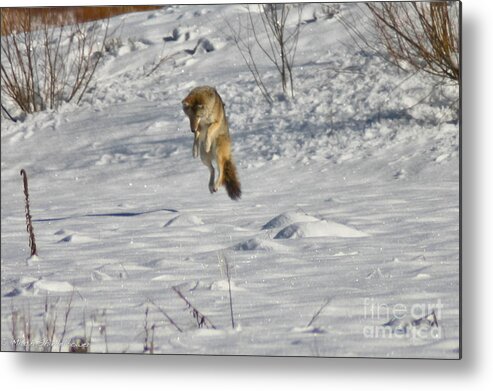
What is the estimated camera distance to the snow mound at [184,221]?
483 cm

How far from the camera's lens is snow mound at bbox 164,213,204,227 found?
483 centimetres

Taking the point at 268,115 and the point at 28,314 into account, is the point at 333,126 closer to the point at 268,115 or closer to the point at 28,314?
the point at 268,115

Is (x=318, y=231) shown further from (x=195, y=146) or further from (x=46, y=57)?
(x=46, y=57)

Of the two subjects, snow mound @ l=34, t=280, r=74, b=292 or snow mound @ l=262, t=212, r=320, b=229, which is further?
snow mound @ l=34, t=280, r=74, b=292

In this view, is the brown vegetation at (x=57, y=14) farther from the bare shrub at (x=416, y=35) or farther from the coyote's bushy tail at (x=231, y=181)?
the bare shrub at (x=416, y=35)

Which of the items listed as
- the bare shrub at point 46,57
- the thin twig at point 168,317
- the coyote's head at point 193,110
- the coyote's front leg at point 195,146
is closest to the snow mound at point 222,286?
the thin twig at point 168,317

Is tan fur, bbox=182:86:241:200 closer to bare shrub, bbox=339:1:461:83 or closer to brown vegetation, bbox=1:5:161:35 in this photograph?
brown vegetation, bbox=1:5:161:35

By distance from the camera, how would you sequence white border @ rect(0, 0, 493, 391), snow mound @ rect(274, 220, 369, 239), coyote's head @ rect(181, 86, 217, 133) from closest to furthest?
white border @ rect(0, 0, 493, 391) < snow mound @ rect(274, 220, 369, 239) < coyote's head @ rect(181, 86, 217, 133)

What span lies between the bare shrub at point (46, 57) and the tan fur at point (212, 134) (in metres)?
0.45

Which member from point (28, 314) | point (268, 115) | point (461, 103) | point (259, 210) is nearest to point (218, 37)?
point (268, 115)

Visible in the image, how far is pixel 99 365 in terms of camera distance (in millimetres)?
4891

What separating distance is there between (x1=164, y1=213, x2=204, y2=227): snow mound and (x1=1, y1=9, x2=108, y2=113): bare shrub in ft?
2.08

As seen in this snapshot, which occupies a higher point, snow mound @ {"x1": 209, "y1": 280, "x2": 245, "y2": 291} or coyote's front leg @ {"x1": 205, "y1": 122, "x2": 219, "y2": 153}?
coyote's front leg @ {"x1": 205, "y1": 122, "x2": 219, "y2": 153}

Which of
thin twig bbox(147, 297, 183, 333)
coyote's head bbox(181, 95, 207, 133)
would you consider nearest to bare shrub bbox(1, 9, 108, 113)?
coyote's head bbox(181, 95, 207, 133)
